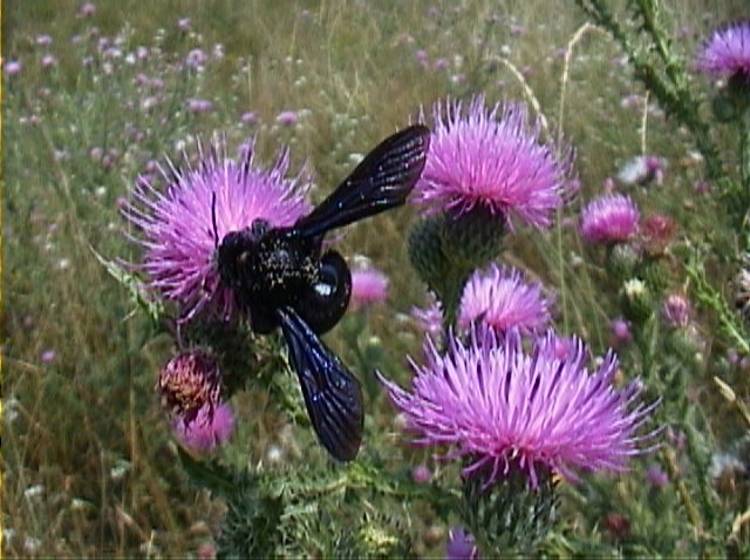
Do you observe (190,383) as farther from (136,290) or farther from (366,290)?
(366,290)

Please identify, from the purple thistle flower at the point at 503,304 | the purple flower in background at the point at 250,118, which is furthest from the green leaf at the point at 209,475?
the purple flower in background at the point at 250,118

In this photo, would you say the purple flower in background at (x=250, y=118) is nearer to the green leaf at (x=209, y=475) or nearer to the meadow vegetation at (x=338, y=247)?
the meadow vegetation at (x=338, y=247)

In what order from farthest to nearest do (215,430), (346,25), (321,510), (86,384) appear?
1. (346,25)
2. (86,384)
3. (215,430)
4. (321,510)

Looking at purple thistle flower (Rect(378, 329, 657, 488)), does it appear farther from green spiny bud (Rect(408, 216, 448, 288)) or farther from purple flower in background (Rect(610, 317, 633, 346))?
purple flower in background (Rect(610, 317, 633, 346))

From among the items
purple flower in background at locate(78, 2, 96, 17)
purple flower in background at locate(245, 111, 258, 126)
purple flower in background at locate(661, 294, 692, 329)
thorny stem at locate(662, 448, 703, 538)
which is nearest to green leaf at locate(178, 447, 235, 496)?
thorny stem at locate(662, 448, 703, 538)

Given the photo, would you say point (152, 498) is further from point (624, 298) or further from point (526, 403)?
point (526, 403)

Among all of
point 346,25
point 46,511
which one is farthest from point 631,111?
point 46,511
